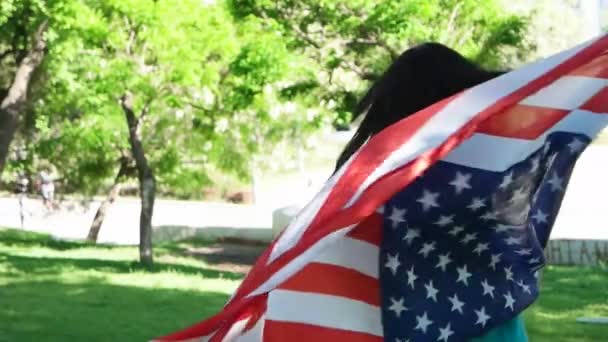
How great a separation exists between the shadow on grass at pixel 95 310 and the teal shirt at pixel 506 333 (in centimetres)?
573

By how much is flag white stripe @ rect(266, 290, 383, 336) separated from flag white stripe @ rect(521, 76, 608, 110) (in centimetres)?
55

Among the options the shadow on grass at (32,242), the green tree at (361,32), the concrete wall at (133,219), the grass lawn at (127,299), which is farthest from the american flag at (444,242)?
the concrete wall at (133,219)

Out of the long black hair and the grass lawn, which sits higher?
the long black hair

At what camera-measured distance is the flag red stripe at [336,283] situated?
2326 millimetres

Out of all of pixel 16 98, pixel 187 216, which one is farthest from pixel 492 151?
pixel 187 216

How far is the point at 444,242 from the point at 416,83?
319 millimetres

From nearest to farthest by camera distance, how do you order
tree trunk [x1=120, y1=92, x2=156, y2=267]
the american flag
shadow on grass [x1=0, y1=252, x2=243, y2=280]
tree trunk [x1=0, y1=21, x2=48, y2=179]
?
1. the american flag
2. shadow on grass [x1=0, y1=252, x2=243, y2=280]
3. tree trunk [x1=120, y1=92, x2=156, y2=267]
4. tree trunk [x1=0, y1=21, x2=48, y2=179]

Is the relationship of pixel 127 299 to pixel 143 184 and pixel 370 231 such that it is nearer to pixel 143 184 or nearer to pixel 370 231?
pixel 143 184

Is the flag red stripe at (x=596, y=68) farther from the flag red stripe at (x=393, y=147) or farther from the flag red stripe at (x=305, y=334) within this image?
the flag red stripe at (x=305, y=334)

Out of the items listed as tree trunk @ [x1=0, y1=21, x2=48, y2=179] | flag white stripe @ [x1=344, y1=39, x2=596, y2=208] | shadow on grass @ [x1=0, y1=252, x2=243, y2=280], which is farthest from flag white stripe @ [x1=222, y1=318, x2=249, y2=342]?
tree trunk @ [x1=0, y1=21, x2=48, y2=179]

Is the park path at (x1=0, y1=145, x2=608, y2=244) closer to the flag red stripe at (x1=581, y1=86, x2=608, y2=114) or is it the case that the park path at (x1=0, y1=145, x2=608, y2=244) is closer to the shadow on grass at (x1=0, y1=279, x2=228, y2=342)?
the shadow on grass at (x1=0, y1=279, x2=228, y2=342)

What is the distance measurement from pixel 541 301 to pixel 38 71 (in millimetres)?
10691

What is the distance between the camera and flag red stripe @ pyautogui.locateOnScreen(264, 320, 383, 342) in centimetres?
231

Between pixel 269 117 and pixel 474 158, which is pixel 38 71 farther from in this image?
pixel 474 158
